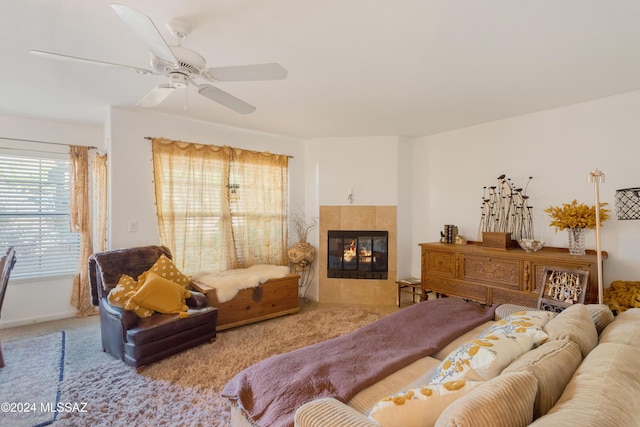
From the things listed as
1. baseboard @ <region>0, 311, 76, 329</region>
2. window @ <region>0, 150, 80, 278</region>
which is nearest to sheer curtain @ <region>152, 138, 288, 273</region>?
window @ <region>0, 150, 80, 278</region>

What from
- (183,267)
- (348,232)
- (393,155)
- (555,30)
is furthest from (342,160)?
(555,30)

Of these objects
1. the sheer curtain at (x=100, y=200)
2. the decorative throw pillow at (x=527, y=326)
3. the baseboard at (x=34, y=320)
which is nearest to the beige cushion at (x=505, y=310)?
the decorative throw pillow at (x=527, y=326)

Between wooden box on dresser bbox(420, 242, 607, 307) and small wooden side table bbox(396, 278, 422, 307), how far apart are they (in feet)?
0.92

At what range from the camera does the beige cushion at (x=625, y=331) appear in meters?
1.31

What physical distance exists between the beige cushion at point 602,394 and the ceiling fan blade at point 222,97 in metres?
2.27

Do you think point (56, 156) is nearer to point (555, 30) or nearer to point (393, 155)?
point (393, 155)

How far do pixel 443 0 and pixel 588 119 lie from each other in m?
2.58

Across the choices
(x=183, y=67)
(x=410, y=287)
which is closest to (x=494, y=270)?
(x=410, y=287)

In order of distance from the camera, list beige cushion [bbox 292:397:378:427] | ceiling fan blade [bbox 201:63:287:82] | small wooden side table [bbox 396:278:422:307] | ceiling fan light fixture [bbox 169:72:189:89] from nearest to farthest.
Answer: beige cushion [bbox 292:397:378:427] < ceiling fan blade [bbox 201:63:287:82] < ceiling fan light fixture [bbox 169:72:189:89] < small wooden side table [bbox 396:278:422:307]

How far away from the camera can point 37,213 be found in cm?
382

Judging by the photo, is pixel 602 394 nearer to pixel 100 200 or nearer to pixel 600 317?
pixel 600 317

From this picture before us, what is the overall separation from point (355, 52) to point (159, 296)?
267 centimetres

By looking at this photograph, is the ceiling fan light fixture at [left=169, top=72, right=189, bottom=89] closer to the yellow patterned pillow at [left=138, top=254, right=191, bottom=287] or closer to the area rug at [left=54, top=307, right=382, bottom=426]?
the yellow patterned pillow at [left=138, top=254, right=191, bottom=287]

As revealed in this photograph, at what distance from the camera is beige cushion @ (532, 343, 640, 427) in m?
0.79
